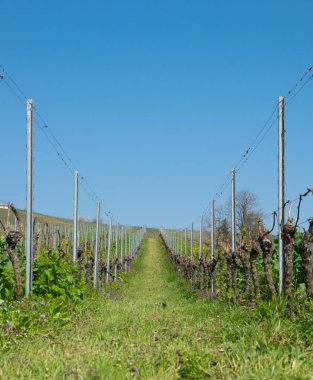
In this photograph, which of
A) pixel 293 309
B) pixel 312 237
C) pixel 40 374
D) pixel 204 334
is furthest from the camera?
pixel 312 237

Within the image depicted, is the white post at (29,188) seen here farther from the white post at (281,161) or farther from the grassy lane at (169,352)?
the white post at (281,161)

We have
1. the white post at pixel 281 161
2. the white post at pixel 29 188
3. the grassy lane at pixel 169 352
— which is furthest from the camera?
the white post at pixel 29 188

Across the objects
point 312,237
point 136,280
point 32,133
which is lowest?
point 136,280

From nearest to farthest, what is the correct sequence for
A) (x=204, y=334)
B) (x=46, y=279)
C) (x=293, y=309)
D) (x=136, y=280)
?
(x=204, y=334) → (x=293, y=309) → (x=46, y=279) → (x=136, y=280)

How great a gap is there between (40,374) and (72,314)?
526 cm

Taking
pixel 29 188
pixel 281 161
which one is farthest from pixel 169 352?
pixel 29 188

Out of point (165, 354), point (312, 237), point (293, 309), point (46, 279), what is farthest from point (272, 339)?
point (46, 279)

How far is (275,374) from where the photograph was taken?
16.0ft

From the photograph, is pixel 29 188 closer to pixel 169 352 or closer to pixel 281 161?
pixel 281 161

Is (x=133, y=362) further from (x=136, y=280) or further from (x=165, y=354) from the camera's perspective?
(x=136, y=280)

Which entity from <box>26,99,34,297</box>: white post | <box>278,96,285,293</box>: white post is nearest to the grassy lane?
<box>278,96,285,293</box>: white post

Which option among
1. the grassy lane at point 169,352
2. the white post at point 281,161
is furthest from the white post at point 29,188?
the white post at point 281,161

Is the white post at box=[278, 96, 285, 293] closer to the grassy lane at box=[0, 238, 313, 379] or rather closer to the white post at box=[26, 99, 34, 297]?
the grassy lane at box=[0, 238, 313, 379]

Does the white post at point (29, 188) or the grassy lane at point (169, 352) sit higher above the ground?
the white post at point (29, 188)
